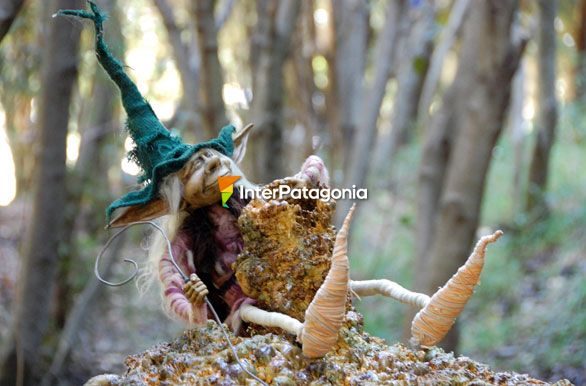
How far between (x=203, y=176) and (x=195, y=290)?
296 millimetres

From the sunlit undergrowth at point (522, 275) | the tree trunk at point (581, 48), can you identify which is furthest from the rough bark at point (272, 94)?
the tree trunk at point (581, 48)

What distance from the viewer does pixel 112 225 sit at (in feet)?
5.59

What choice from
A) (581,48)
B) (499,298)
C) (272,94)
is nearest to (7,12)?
→ (272,94)

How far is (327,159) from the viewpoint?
6.36 metres

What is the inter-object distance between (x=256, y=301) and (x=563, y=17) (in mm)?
9350

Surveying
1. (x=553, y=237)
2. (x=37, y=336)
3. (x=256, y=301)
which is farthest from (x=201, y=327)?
(x=553, y=237)

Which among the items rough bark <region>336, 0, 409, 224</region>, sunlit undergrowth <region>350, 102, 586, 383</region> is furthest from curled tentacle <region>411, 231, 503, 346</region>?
rough bark <region>336, 0, 409, 224</region>

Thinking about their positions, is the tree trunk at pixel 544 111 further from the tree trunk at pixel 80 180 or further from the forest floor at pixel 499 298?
the tree trunk at pixel 80 180

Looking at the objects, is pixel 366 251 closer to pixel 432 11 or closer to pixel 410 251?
pixel 410 251

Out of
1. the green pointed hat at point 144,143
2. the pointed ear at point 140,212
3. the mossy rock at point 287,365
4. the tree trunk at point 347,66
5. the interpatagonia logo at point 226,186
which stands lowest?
the mossy rock at point 287,365

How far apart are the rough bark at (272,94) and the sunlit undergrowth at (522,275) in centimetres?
165

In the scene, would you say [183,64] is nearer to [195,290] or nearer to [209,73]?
[209,73]

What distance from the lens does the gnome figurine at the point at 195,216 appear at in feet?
5.23

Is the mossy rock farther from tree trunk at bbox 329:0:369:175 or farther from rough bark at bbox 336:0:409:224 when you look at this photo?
tree trunk at bbox 329:0:369:175
